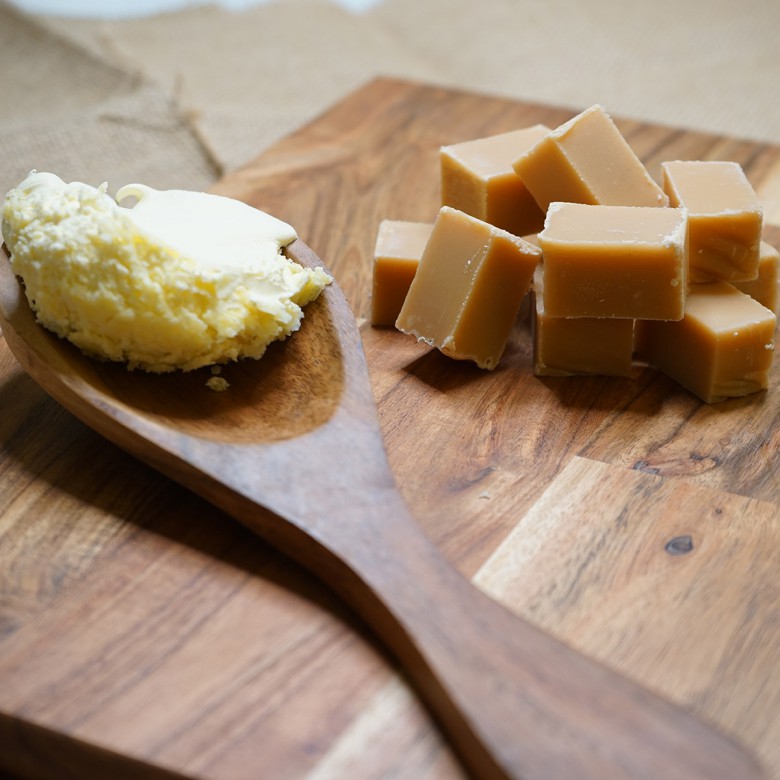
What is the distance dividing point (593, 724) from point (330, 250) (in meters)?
0.93

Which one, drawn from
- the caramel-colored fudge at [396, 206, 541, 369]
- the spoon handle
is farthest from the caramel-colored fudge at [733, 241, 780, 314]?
the spoon handle

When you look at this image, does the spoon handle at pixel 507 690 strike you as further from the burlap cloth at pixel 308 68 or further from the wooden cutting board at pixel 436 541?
the burlap cloth at pixel 308 68

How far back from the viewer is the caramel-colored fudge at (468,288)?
1.29 metres

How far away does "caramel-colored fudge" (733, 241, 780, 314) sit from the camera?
53.2 inches

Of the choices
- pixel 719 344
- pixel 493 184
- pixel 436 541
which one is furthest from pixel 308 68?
pixel 436 541

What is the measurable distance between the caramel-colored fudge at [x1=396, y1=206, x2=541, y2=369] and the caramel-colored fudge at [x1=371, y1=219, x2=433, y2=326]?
0.21 ft

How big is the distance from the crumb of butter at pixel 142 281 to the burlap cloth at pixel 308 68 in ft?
3.30

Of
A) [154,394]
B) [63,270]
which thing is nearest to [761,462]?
[154,394]

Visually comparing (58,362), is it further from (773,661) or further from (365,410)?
(773,661)

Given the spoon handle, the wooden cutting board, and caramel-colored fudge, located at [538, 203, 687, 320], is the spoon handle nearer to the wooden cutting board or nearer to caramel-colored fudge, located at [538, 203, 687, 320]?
the wooden cutting board

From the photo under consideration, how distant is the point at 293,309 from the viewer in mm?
1205

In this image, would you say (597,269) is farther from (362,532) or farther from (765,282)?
(362,532)

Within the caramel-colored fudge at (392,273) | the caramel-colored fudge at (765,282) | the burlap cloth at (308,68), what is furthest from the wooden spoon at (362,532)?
the burlap cloth at (308,68)

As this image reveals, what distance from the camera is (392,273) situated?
141 cm
